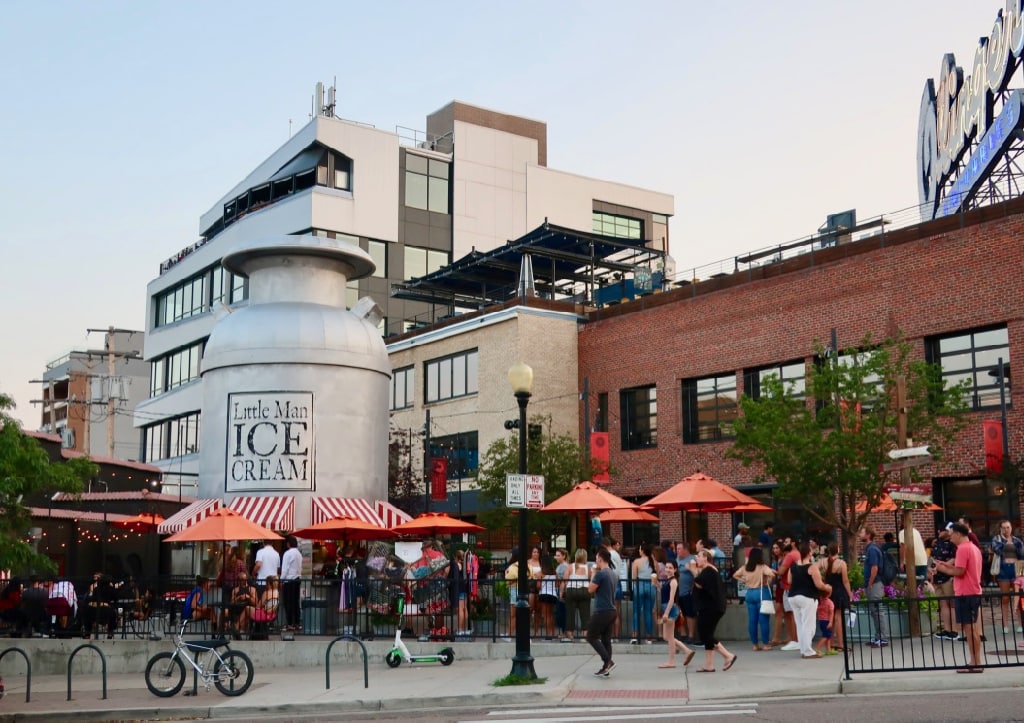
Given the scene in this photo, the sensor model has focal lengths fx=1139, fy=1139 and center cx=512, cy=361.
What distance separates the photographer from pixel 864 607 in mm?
18281

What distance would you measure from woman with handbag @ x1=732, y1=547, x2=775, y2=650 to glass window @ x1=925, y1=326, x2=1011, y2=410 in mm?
13475

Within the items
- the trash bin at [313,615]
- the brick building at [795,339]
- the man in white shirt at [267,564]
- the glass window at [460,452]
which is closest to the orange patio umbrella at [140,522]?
the man in white shirt at [267,564]

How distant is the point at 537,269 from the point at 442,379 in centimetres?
864

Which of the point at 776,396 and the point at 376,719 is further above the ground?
the point at 776,396

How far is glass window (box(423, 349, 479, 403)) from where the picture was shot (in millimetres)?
46375

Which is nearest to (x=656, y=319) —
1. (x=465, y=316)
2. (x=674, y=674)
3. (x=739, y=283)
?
(x=739, y=283)

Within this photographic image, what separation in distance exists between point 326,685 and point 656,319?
86.2 ft

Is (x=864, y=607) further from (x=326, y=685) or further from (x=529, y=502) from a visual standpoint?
(x=326, y=685)

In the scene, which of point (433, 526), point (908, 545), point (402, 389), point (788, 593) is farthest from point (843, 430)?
point (402, 389)

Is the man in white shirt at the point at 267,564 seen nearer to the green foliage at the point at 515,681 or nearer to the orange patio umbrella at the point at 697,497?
the orange patio umbrella at the point at 697,497

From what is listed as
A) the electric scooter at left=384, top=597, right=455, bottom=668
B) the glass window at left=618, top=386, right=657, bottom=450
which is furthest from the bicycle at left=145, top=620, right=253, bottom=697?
the glass window at left=618, top=386, right=657, bottom=450

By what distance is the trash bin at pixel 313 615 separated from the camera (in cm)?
2212

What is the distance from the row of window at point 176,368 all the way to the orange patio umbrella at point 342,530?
39.8 metres

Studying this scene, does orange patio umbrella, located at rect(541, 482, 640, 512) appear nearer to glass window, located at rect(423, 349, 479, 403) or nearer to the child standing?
the child standing
